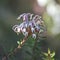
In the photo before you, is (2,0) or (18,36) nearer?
(18,36)

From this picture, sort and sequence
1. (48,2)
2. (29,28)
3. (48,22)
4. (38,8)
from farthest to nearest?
1. (48,2)
2. (38,8)
3. (48,22)
4. (29,28)

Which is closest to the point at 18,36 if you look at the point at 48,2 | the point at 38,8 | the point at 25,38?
the point at 25,38

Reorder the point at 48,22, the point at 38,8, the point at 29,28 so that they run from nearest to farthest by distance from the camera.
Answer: the point at 29,28, the point at 48,22, the point at 38,8

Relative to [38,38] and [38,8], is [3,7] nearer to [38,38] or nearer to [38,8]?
[38,8]

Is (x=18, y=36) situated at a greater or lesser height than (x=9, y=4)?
lesser

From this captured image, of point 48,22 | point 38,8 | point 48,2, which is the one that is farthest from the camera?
point 48,2

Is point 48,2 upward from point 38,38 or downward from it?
upward

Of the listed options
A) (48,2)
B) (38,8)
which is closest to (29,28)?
(38,8)

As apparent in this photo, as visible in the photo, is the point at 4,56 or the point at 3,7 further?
the point at 3,7

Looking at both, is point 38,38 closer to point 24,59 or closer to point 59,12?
point 24,59
